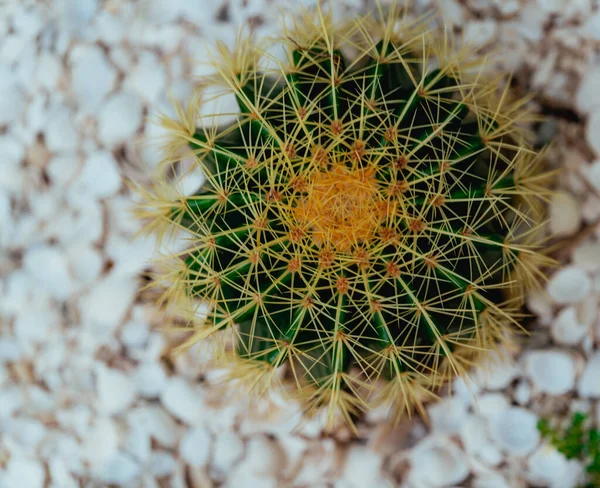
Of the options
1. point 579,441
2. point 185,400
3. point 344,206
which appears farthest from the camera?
point 185,400

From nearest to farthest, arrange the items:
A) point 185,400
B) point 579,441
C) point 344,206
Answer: point 344,206, point 579,441, point 185,400

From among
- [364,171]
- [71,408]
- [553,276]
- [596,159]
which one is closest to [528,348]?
[553,276]

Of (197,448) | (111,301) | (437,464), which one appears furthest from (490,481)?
(111,301)

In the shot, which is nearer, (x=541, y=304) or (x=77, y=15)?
(x=541, y=304)

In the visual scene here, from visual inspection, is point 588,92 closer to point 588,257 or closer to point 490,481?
point 588,257

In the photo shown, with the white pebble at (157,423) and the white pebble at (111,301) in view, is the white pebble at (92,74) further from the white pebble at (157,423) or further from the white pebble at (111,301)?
the white pebble at (157,423)

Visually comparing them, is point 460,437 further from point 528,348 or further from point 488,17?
point 488,17

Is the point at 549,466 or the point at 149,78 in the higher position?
the point at 149,78

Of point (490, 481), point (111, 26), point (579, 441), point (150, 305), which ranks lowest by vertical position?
point (490, 481)
